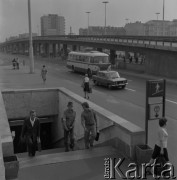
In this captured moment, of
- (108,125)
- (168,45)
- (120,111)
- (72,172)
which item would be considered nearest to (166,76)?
(168,45)

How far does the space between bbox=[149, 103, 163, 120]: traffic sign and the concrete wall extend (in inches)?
415

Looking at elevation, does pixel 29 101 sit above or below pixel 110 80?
below

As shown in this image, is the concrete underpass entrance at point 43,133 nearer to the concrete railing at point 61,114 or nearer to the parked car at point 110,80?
the concrete railing at point 61,114

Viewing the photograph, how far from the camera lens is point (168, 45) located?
3666 centimetres

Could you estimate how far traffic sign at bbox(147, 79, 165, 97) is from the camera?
33.0 ft

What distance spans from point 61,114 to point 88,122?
9.06m

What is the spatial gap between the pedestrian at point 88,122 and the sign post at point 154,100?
1783mm

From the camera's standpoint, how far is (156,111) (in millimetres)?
10164

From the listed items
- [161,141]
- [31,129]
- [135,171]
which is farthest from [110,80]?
[161,141]

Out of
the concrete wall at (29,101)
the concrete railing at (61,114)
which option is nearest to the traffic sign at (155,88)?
the concrete railing at (61,114)

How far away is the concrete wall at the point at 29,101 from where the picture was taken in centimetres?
1958

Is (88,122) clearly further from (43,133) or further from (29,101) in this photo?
(43,133)

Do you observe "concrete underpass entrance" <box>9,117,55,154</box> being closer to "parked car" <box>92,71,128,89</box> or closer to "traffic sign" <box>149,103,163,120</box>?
"parked car" <box>92,71,128,89</box>

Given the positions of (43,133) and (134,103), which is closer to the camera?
(134,103)
